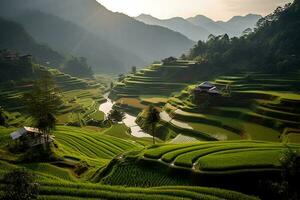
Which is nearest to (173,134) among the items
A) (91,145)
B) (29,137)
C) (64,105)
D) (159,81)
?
(91,145)

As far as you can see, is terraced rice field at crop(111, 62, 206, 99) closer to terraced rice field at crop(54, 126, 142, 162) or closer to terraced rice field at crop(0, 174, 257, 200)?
A: terraced rice field at crop(54, 126, 142, 162)

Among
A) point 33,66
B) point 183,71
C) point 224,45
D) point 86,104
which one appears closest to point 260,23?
point 224,45

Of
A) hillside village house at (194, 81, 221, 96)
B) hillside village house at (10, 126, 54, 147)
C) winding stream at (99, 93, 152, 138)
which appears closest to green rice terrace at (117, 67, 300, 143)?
hillside village house at (194, 81, 221, 96)

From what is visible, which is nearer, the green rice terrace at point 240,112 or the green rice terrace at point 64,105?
the green rice terrace at point 240,112

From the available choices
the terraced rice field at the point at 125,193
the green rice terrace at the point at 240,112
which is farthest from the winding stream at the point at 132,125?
the terraced rice field at the point at 125,193

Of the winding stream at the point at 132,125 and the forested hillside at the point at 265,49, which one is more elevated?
the forested hillside at the point at 265,49

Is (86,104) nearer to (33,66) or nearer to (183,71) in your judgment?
(183,71)

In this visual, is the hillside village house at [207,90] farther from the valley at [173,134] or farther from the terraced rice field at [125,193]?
the terraced rice field at [125,193]
